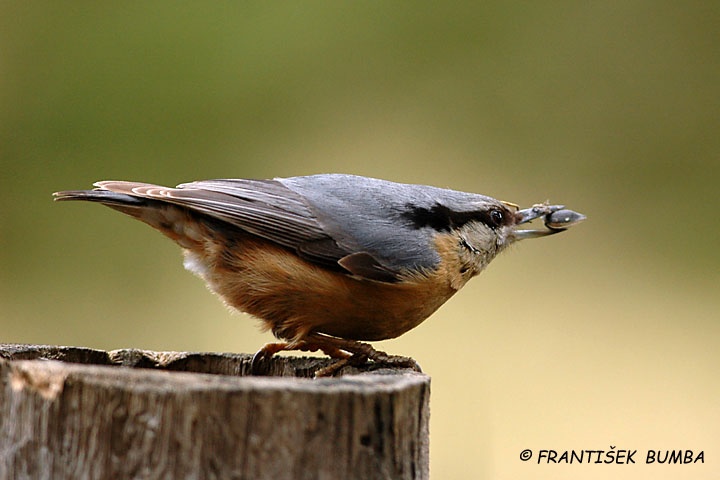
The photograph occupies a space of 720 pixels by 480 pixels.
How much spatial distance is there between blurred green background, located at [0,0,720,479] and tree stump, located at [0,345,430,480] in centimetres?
307

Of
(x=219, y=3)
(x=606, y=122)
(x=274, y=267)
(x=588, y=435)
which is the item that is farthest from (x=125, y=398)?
(x=606, y=122)

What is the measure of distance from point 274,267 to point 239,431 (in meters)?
1.54

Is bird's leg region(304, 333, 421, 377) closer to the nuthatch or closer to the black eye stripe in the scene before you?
the nuthatch

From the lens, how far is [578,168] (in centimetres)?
544

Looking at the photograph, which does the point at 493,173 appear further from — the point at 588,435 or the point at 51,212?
the point at 51,212

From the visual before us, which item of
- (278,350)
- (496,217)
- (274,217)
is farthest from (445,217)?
(278,350)

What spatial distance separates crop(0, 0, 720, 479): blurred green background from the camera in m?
4.90

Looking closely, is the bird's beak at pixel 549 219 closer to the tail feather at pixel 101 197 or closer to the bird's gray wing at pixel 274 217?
the bird's gray wing at pixel 274 217

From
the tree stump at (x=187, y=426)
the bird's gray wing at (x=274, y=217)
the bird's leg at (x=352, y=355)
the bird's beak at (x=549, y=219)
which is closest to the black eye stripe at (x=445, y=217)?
the bird's beak at (x=549, y=219)

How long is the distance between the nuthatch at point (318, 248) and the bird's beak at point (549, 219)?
0.34m

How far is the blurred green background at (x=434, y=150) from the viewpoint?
16.1ft

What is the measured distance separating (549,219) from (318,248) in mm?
1012

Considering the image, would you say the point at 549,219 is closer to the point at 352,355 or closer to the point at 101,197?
the point at 352,355

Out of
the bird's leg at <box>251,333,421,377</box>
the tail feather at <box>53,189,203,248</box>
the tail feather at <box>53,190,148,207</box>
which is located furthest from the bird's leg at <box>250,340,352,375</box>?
the tail feather at <box>53,190,148,207</box>
